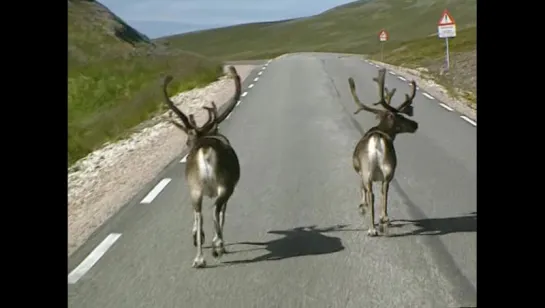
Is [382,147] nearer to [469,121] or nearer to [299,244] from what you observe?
[299,244]

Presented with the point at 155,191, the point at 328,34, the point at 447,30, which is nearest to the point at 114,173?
the point at 155,191

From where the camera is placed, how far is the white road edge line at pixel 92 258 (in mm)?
6289

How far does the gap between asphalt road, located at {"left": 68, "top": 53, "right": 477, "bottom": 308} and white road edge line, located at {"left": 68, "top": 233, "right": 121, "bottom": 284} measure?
0.08 ft

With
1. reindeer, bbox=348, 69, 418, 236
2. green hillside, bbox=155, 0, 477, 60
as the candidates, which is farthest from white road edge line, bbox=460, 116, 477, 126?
green hillside, bbox=155, 0, 477, 60

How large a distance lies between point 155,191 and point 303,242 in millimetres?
3382

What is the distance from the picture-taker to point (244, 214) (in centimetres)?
844

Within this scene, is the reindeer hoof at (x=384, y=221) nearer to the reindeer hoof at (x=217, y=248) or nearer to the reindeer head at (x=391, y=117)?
the reindeer head at (x=391, y=117)

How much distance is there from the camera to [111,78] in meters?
39.4

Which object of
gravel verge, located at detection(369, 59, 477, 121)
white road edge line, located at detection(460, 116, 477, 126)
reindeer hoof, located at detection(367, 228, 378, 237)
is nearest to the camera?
reindeer hoof, located at detection(367, 228, 378, 237)

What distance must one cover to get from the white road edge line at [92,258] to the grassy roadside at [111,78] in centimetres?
797

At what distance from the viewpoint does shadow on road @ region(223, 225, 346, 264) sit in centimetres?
674

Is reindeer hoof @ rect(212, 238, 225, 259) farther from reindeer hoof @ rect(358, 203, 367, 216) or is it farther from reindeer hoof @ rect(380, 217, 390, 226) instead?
reindeer hoof @ rect(358, 203, 367, 216)

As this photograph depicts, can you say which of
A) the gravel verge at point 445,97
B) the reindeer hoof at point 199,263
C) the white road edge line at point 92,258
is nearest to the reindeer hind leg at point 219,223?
Answer: the reindeer hoof at point 199,263
